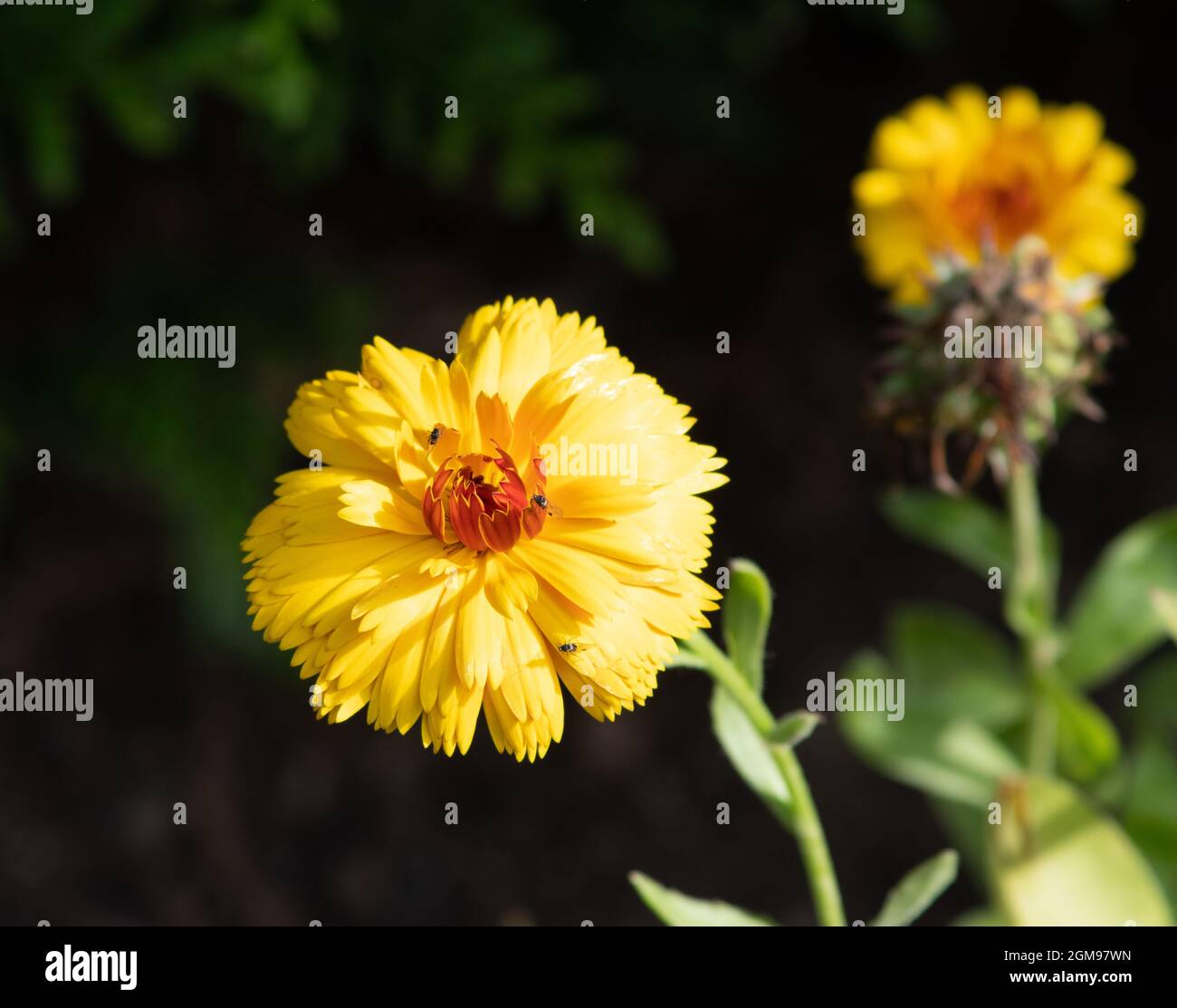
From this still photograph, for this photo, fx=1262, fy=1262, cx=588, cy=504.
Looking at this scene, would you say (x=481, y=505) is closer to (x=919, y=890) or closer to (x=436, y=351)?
(x=919, y=890)

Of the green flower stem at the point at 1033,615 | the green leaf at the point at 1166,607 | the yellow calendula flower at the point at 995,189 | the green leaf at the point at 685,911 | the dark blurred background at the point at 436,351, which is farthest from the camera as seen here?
the dark blurred background at the point at 436,351

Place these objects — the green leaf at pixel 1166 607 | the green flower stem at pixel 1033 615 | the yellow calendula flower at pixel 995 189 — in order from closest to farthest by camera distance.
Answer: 1. the green leaf at pixel 1166 607
2. the green flower stem at pixel 1033 615
3. the yellow calendula flower at pixel 995 189

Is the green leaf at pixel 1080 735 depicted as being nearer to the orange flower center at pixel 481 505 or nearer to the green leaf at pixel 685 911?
the green leaf at pixel 685 911

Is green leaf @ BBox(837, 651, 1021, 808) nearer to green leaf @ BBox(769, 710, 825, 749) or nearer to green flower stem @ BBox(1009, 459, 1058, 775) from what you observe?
green flower stem @ BBox(1009, 459, 1058, 775)

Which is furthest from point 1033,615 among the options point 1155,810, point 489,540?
point 489,540

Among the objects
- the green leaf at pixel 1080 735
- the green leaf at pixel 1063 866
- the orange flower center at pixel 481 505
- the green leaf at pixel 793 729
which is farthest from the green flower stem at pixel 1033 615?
the orange flower center at pixel 481 505

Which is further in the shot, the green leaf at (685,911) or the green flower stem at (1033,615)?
the green flower stem at (1033,615)

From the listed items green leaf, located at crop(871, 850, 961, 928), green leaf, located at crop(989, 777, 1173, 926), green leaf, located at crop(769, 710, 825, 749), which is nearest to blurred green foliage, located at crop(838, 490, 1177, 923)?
green leaf, located at crop(989, 777, 1173, 926)
